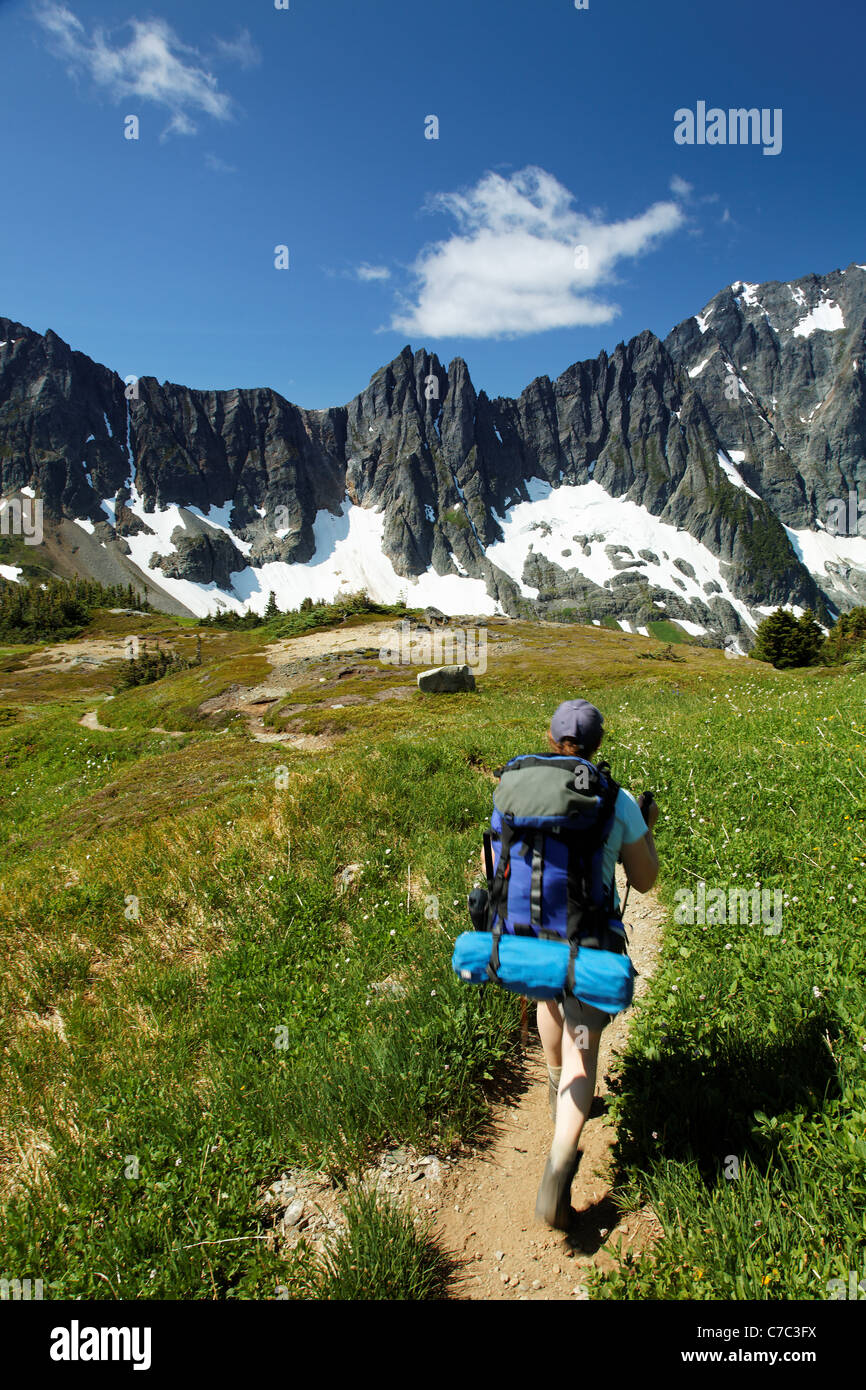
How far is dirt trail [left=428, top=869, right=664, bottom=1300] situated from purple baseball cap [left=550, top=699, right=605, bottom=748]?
9.71 ft

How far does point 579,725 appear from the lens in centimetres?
408

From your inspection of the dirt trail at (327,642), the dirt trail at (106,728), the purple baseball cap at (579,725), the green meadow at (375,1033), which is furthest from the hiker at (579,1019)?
the dirt trail at (327,642)

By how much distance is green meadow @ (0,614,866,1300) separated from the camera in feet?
11.7

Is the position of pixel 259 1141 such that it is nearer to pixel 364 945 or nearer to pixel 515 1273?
pixel 515 1273

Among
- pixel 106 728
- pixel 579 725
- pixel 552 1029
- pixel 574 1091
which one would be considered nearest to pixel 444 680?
pixel 106 728

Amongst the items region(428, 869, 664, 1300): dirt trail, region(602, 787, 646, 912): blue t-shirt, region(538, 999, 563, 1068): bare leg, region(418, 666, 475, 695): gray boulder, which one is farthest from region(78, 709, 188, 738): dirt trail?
region(602, 787, 646, 912): blue t-shirt

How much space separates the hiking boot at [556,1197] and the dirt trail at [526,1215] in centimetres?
17

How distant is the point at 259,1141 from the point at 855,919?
5525mm

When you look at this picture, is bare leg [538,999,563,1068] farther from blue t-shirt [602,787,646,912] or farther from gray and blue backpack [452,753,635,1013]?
blue t-shirt [602,787,646,912]

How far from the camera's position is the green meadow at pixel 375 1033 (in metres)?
3.57

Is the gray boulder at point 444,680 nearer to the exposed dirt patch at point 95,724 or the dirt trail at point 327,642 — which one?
the exposed dirt patch at point 95,724

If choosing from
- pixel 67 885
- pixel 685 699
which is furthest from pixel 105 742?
pixel 685 699

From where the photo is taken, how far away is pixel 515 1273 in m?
3.70

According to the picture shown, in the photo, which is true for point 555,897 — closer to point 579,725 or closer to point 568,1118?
point 579,725
